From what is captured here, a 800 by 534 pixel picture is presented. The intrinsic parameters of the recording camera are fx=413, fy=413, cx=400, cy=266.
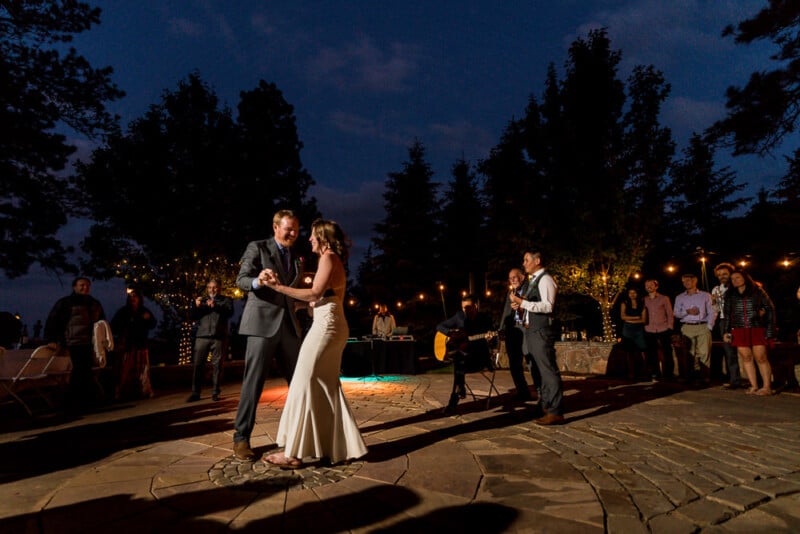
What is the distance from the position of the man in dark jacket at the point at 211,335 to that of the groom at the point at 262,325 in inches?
131

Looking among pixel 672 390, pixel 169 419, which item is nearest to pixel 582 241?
pixel 672 390

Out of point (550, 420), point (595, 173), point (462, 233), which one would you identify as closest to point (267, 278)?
point (550, 420)

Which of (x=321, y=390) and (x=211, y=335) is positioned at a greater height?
(x=211, y=335)

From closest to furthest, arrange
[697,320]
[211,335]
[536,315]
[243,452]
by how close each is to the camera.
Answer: [243,452]
[536,315]
[211,335]
[697,320]

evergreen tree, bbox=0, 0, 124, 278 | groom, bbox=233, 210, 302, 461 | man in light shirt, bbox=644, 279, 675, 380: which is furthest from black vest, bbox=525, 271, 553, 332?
evergreen tree, bbox=0, 0, 124, 278

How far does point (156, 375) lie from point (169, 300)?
153 inches

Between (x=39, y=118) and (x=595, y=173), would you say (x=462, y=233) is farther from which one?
(x=39, y=118)

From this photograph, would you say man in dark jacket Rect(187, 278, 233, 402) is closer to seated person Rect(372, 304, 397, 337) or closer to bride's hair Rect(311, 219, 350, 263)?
bride's hair Rect(311, 219, 350, 263)

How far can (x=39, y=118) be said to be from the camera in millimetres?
10875

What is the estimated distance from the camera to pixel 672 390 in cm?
694

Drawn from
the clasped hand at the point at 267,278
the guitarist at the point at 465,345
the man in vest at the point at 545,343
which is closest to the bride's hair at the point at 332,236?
the clasped hand at the point at 267,278

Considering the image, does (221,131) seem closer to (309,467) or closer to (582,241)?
(582,241)

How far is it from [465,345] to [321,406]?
2.69m

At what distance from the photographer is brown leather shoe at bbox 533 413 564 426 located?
14.9 ft
